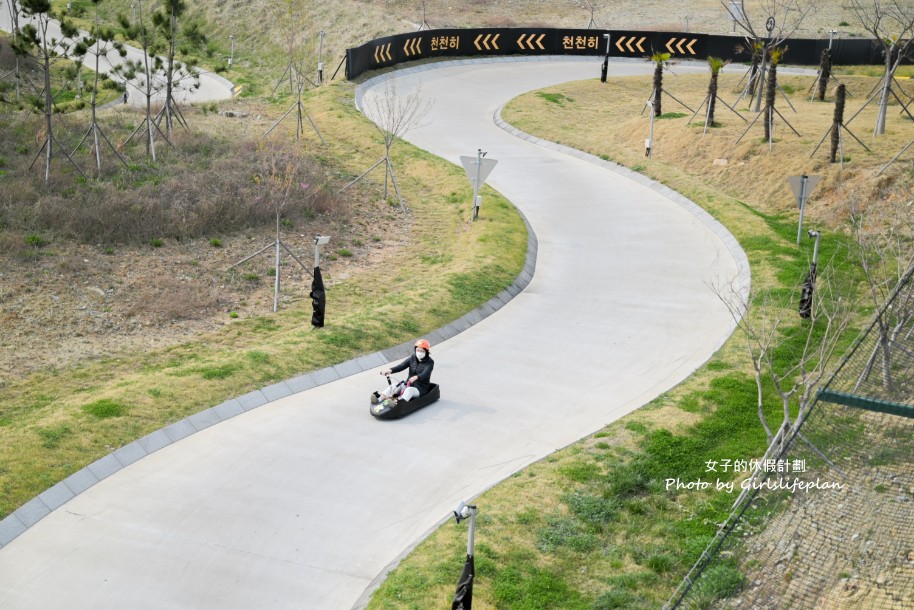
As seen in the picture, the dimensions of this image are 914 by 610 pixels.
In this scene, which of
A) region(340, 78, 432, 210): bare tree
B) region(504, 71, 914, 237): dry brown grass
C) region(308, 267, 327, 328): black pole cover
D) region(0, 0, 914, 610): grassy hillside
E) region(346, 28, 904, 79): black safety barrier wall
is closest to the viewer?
region(0, 0, 914, 610): grassy hillside

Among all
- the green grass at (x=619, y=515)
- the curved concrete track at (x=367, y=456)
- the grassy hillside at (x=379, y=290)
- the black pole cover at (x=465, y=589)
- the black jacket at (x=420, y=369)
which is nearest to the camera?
the black pole cover at (x=465, y=589)

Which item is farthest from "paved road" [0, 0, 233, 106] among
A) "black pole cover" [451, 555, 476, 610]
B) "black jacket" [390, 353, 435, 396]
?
"black pole cover" [451, 555, 476, 610]

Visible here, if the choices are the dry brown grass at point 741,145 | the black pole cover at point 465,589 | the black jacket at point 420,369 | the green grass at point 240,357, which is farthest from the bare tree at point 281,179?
the black pole cover at point 465,589

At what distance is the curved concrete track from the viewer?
13.6 meters

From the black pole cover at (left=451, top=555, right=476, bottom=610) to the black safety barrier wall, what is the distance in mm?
35839

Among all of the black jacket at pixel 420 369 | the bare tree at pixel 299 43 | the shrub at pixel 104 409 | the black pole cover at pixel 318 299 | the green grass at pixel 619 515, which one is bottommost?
the green grass at pixel 619 515

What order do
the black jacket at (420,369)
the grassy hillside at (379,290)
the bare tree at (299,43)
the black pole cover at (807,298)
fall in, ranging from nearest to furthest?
the grassy hillside at (379,290) → the black jacket at (420,369) → the black pole cover at (807,298) → the bare tree at (299,43)

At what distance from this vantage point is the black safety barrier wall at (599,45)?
157ft

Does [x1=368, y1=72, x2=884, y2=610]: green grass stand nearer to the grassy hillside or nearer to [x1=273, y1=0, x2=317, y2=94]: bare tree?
the grassy hillside

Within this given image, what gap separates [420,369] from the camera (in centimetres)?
1823

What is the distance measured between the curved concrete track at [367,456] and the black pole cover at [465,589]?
1.08 metres

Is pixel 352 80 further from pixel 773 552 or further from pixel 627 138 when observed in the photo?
pixel 773 552

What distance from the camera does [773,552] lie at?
Result: 13.9 metres

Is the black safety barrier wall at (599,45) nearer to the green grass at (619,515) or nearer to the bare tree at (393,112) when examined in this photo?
the bare tree at (393,112)
